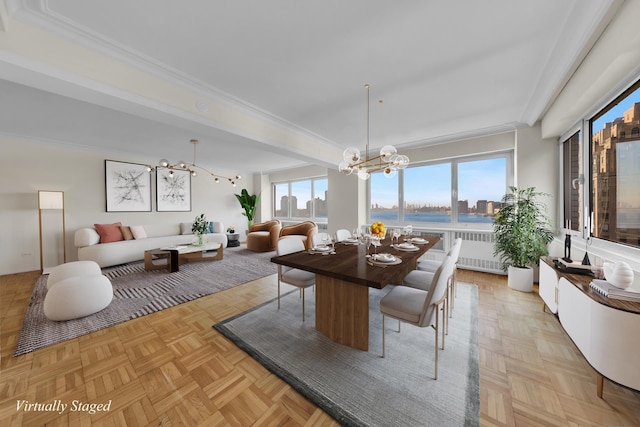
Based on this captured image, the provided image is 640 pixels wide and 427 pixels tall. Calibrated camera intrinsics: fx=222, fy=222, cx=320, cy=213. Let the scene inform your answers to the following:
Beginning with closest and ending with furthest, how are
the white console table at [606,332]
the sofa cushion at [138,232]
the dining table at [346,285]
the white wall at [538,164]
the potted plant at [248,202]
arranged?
the white console table at [606,332] → the dining table at [346,285] → the white wall at [538,164] → the sofa cushion at [138,232] → the potted plant at [248,202]

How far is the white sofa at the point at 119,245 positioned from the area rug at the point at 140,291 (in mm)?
185

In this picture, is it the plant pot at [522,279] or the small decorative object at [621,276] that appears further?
the plant pot at [522,279]

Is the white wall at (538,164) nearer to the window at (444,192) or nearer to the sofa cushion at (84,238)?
the window at (444,192)

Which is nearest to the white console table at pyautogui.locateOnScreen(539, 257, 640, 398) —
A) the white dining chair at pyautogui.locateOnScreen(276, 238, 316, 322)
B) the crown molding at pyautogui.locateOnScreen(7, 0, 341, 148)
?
the white dining chair at pyautogui.locateOnScreen(276, 238, 316, 322)

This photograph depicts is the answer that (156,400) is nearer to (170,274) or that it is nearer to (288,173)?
(170,274)

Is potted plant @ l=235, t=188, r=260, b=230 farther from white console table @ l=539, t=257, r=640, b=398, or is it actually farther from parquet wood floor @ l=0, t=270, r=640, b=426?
white console table @ l=539, t=257, r=640, b=398

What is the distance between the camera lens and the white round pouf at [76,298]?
223 centimetres

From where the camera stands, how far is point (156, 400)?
138cm

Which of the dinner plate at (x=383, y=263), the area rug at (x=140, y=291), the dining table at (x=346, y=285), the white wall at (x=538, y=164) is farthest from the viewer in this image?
the white wall at (x=538, y=164)

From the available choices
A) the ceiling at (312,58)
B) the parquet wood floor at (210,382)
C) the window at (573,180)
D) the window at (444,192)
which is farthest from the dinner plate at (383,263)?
the window at (444,192)

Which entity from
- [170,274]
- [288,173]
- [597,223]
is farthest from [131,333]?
[288,173]

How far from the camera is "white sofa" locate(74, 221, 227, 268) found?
13.5 ft

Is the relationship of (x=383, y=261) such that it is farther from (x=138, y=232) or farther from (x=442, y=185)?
(x=138, y=232)

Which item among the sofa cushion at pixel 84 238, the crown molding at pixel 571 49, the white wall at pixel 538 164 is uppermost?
the crown molding at pixel 571 49
